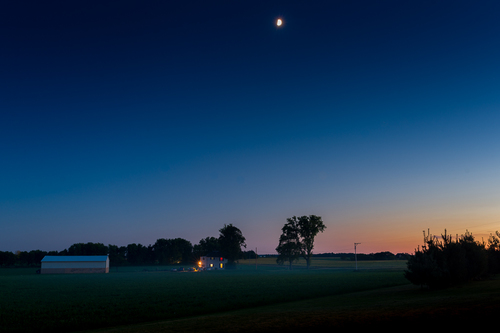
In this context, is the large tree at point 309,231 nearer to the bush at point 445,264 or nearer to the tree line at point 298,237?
the tree line at point 298,237

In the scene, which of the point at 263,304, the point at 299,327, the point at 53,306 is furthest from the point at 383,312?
the point at 53,306

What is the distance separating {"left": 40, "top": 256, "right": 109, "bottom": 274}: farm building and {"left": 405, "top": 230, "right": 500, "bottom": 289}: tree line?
3705 inches

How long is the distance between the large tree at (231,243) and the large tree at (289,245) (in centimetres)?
1931

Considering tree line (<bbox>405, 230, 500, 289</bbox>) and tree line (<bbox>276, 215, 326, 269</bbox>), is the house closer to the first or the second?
tree line (<bbox>276, 215, 326, 269</bbox>)

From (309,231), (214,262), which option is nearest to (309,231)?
(309,231)

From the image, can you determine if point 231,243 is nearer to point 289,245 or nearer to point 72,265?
point 289,245

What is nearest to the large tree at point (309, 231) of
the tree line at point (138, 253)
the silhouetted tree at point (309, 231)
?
the silhouetted tree at point (309, 231)

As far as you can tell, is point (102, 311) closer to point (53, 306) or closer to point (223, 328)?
point (53, 306)

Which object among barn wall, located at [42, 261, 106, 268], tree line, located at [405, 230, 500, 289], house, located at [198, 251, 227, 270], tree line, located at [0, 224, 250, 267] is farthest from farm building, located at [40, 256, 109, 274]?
tree line, located at [405, 230, 500, 289]

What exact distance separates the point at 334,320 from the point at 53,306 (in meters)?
22.2

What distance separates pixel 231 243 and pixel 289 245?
2501 cm

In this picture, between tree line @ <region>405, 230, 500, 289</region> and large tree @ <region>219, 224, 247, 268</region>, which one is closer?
tree line @ <region>405, 230, 500, 289</region>

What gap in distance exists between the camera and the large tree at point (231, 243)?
403 feet

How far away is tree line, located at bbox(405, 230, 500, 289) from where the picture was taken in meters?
24.8
